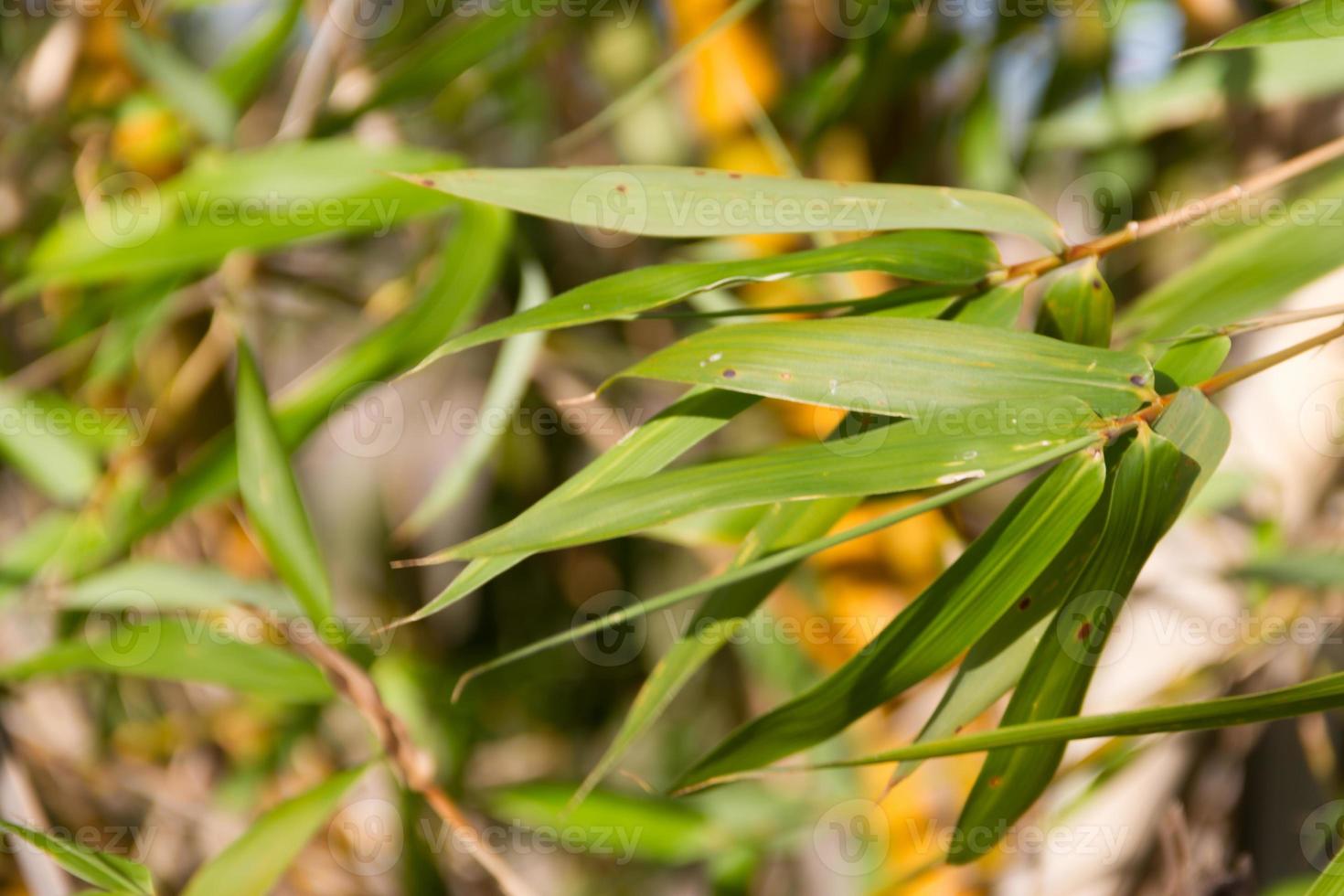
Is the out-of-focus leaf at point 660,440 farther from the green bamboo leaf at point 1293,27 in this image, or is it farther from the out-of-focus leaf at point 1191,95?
the out-of-focus leaf at point 1191,95

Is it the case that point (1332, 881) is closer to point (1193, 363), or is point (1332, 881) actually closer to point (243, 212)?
point (1193, 363)

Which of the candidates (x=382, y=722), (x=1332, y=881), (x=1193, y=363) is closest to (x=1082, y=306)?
(x=1193, y=363)

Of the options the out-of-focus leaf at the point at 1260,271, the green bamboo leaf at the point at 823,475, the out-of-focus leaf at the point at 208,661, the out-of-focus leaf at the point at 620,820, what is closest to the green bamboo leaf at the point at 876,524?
the green bamboo leaf at the point at 823,475

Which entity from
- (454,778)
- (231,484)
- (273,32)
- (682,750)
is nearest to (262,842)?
(231,484)

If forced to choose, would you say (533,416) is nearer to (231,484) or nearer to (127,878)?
(231,484)

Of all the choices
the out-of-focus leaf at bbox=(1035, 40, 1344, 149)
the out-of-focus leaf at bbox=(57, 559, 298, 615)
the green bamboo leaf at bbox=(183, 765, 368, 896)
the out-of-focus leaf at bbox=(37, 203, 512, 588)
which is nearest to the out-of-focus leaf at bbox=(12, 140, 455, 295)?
the out-of-focus leaf at bbox=(37, 203, 512, 588)

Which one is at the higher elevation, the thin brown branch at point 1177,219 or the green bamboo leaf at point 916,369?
the thin brown branch at point 1177,219
